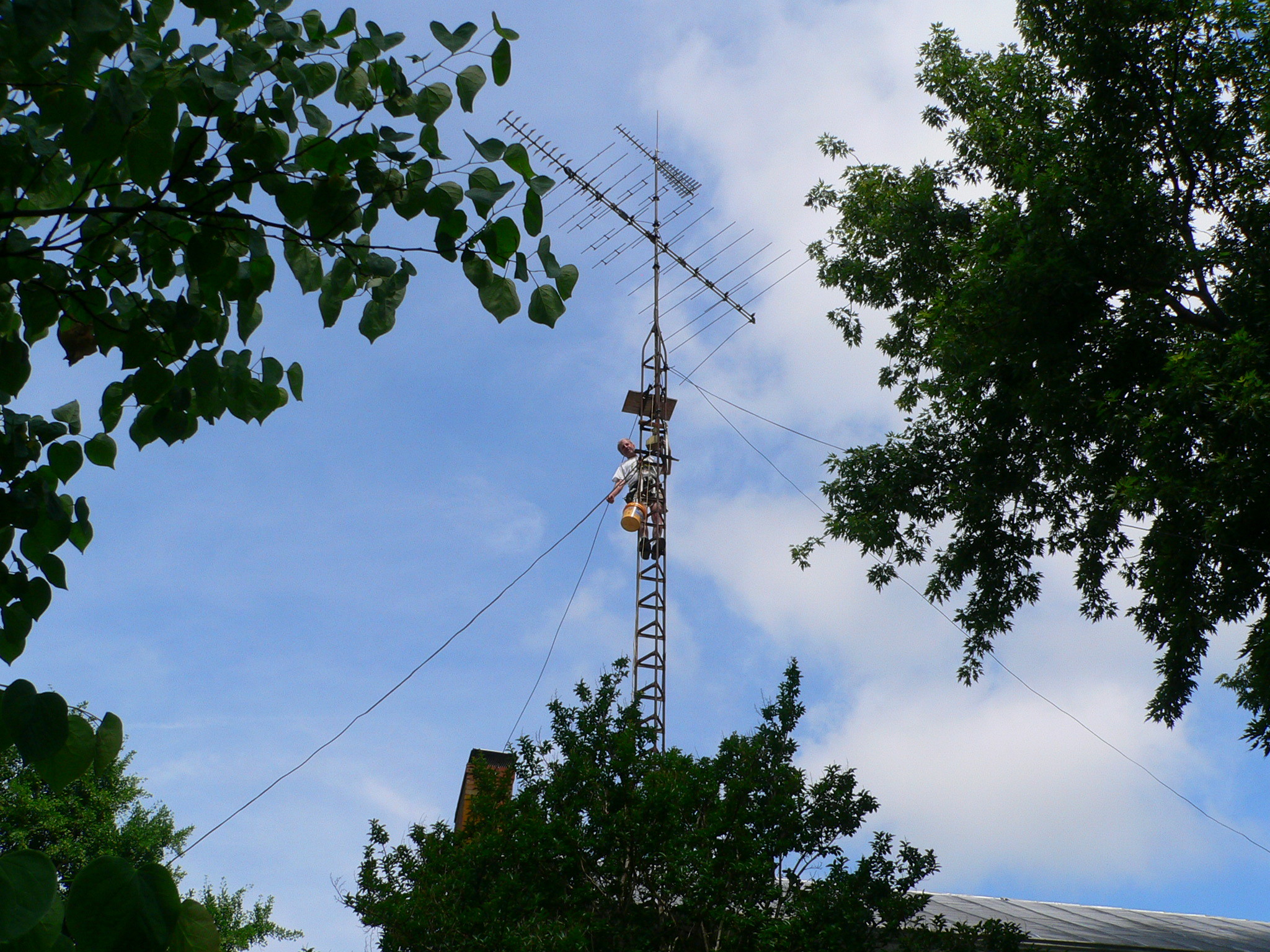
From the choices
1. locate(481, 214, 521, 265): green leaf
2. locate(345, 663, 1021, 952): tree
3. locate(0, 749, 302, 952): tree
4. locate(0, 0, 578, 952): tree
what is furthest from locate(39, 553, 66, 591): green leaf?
locate(0, 749, 302, 952): tree

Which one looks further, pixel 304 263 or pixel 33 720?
pixel 304 263

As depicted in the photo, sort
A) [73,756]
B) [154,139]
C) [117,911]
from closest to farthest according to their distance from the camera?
1. [117,911]
2. [73,756]
3. [154,139]

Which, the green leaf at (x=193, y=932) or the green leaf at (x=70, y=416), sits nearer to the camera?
the green leaf at (x=193, y=932)

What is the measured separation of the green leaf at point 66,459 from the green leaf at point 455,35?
1508mm

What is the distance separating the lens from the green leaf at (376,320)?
2699 mm

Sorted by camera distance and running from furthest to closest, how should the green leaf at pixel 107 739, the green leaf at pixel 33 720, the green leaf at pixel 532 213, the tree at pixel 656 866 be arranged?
the tree at pixel 656 866 < the green leaf at pixel 532 213 < the green leaf at pixel 107 739 < the green leaf at pixel 33 720

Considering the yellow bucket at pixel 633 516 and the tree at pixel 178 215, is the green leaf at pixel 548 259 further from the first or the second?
the yellow bucket at pixel 633 516

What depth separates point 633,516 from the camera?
1209cm

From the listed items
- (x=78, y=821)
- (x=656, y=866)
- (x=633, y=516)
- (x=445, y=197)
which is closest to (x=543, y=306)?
(x=445, y=197)

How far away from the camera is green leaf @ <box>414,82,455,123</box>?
2.60 meters

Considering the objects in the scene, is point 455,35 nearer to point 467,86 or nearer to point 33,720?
point 467,86

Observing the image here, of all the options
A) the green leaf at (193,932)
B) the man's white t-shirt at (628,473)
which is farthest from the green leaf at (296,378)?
the man's white t-shirt at (628,473)

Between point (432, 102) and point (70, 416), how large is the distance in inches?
52.4

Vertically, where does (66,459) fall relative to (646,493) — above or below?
below
